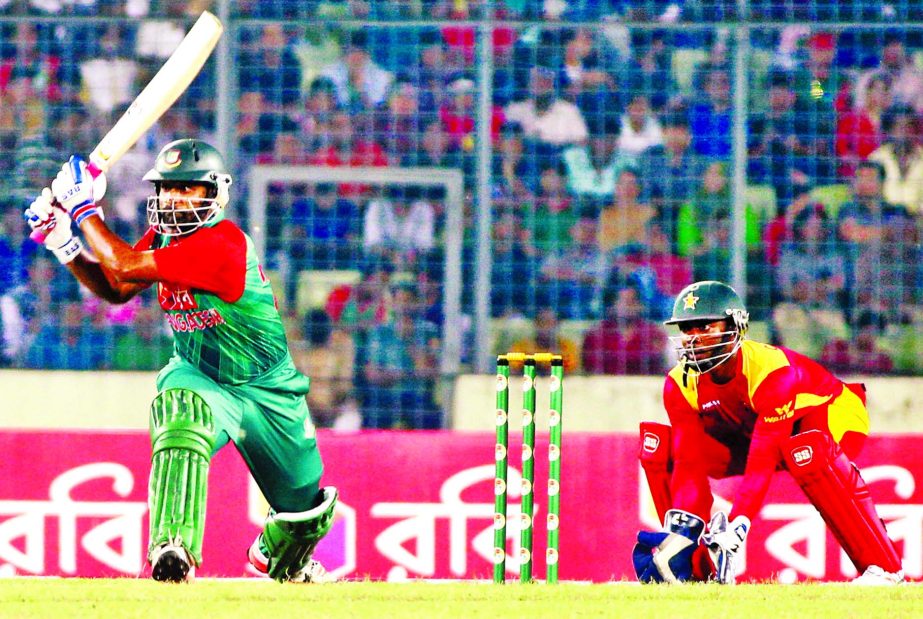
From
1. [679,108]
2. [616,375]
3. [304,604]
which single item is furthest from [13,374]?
[304,604]

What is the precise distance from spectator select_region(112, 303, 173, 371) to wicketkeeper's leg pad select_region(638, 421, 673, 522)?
166 inches

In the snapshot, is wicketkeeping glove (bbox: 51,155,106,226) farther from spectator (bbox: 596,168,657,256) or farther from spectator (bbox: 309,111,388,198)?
spectator (bbox: 596,168,657,256)

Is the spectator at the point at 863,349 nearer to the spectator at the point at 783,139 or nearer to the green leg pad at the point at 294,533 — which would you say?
the spectator at the point at 783,139

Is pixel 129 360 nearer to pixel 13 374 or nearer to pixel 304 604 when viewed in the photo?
pixel 13 374

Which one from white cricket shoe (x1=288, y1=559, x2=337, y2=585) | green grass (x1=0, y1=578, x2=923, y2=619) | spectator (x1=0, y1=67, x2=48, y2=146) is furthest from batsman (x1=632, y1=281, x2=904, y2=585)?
spectator (x1=0, y1=67, x2=48, y2=146)

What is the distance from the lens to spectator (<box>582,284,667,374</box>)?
11.5 metres

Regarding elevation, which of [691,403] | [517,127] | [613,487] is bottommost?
[613,487]

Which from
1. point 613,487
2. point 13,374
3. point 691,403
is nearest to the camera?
point 691,403

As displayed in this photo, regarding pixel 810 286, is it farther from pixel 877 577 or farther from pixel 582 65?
pixel 877 577

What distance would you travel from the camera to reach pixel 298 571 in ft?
25.4

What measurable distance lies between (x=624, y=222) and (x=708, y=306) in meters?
3.86

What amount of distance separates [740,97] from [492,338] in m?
2.18

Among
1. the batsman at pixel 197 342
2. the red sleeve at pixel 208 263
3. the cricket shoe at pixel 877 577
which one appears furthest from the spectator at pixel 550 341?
the red sleeve at pixel 208 263

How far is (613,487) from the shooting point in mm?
9789
